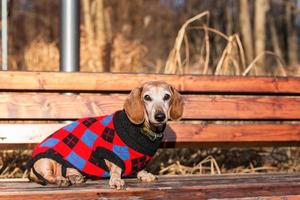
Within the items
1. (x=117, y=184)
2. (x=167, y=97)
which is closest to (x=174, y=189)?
(x=117, y=184)

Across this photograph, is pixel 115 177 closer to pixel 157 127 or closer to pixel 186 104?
pixel 157 127

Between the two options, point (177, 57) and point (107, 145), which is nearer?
point (107, 145)

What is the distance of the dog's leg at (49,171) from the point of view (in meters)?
3.83

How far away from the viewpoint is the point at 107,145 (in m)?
3.95

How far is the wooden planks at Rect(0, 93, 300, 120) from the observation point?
14.5ft

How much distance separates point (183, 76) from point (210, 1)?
17949 mm

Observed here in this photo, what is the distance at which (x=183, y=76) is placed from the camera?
475 centimetres

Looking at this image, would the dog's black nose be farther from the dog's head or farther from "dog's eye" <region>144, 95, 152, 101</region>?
"dog's eye" <region>144, 95, 152, 101</region>

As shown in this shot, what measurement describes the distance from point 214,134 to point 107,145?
1.17 meters

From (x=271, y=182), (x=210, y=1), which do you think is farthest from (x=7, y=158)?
(x=210, y=1)

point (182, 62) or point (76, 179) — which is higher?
point (182, 62)

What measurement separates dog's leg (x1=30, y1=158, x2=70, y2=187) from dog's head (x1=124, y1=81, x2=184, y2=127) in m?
0.57

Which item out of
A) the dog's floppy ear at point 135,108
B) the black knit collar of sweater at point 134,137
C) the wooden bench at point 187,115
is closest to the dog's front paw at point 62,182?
the wooden bench at point 187,115

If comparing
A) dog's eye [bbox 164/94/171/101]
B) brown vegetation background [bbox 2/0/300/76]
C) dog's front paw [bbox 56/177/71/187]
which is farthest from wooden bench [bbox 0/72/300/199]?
brown vegetation background [bbox 2/0/300/76]
